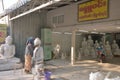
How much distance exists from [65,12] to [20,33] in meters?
2.92

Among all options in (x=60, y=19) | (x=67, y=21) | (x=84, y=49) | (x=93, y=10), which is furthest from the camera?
(x=84, y=49)

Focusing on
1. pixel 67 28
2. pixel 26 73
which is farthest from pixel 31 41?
pixel 67 28

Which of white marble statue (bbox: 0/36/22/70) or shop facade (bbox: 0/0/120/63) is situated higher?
shop facade (bbox: 0/0/120/63)

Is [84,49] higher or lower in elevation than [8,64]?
higher

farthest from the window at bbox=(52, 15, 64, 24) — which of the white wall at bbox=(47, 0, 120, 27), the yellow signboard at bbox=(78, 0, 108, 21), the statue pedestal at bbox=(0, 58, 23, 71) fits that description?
the statue pedestal at bbox=(0, 58, 23, 71)

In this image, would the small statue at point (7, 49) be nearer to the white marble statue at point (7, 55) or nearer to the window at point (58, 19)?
the white marble statue at point (7, 55)

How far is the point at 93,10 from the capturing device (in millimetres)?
8312

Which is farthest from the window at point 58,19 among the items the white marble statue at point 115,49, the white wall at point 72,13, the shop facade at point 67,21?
the white marble statue at point 115,49

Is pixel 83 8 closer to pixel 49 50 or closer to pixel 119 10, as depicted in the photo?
pixel 119 10

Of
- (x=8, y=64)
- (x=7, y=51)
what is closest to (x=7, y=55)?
(x=7, y=51)

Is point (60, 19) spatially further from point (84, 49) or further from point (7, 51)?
point (84, 49)

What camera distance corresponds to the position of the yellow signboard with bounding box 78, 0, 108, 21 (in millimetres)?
7723

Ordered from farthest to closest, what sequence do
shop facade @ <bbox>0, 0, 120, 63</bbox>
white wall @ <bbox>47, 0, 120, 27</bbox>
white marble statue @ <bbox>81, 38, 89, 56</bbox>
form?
1. white marble statue @ <bbox>81, 38, 89, 56</bbox>
2. shop facade @ <bbox>0, 0, 120, 63</bbox>
3. white wall @ <bbox>47, 0, 120, 27</bbox>

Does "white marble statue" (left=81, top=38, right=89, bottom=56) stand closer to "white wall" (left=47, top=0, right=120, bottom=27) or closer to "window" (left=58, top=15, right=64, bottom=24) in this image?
"white wall" (left=47, top=0, right=120, bottom=27)
